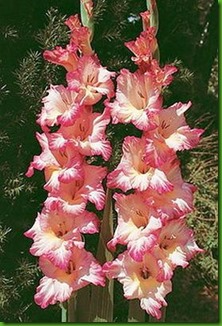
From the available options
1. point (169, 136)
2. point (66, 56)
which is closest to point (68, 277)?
point (169, 136)

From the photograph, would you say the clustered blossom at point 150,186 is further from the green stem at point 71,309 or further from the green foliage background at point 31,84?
the green foliage background at point 31,84

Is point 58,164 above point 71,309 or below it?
above

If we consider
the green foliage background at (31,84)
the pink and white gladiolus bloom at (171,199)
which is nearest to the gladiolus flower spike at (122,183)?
the pink and white gladiolus bloom at (171,199)

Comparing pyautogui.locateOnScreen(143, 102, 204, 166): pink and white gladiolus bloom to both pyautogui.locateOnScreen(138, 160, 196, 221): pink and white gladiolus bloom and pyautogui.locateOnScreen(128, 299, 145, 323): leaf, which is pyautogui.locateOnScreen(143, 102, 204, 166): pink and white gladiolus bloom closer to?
pyautogui.locateOnScreen(138, 160, 196, 221): pink and white gladiolus bloom

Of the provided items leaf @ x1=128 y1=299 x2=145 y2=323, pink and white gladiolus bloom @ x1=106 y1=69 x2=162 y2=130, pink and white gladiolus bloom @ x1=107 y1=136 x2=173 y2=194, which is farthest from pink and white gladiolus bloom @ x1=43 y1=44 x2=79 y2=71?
leaf @ x1=128 y1=299 x2=145 y2=323

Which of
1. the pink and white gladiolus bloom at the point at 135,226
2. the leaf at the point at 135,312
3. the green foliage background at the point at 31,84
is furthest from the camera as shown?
the green foliage background at the point at 31,84

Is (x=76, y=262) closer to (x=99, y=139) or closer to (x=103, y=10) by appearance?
(x=99, y=139)

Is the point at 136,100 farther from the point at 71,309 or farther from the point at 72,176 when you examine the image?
the point at 71,309
